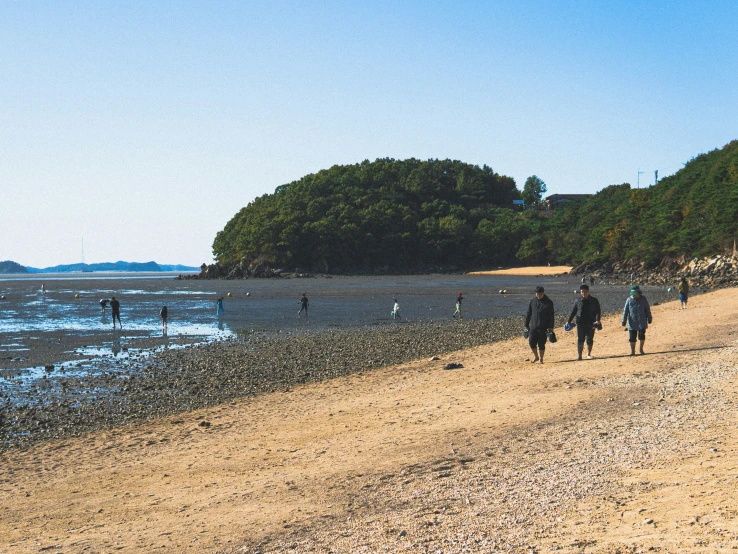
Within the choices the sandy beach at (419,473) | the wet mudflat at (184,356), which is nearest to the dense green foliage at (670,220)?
the wet mudflat at (184,356)

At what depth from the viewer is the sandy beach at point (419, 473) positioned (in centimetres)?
646

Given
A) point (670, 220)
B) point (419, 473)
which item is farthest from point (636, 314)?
point (670, 220)

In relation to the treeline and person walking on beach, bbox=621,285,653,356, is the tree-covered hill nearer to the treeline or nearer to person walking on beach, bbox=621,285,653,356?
the treeline

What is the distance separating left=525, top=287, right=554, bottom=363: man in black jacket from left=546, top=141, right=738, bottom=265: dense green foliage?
7723 cm

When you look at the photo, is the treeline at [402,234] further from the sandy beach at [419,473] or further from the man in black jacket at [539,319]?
the sandy beach at [419,473]

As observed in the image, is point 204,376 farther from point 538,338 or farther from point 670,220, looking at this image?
point 670,220

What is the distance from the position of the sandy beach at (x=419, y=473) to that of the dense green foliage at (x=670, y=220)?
82.1 metres

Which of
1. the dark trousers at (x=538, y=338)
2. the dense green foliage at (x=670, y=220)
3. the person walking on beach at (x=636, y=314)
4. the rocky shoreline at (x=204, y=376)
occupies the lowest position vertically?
the rocky shoreline at (x=204, y=376)

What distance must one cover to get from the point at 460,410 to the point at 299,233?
16616cm

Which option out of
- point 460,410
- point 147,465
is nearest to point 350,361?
point 460,410

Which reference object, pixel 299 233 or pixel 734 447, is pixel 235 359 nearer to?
pixel 734 447

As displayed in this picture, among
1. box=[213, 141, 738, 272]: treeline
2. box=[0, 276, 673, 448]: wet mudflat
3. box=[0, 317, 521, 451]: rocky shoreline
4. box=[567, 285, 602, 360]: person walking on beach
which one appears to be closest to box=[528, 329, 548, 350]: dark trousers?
box=[567, 285, 602, 360]: person walking on beach

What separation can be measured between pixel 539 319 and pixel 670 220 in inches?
3903

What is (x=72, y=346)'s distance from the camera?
90.8 feet
